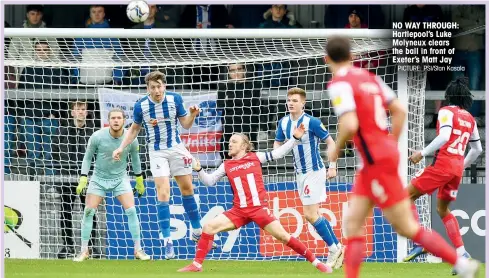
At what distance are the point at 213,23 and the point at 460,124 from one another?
200 inches

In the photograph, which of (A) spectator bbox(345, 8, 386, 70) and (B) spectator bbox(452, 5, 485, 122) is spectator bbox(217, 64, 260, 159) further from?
(B) spectator bbox(452, 5, 485, 122)

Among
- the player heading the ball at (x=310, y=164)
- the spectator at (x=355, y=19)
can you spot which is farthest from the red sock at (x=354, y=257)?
the spectator at (x=355, y=19)

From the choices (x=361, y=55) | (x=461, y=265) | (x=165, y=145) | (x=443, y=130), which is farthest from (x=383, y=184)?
(x=361, y=55)

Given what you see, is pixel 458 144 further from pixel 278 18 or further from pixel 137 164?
pixel 278 18

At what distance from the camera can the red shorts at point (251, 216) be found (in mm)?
10367

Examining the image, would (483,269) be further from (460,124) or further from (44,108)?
(44,108)

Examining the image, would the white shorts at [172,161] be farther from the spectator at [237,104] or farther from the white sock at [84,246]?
the spectator at [237,104]

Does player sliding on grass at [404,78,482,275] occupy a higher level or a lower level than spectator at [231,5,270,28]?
lower

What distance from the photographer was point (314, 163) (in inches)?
454

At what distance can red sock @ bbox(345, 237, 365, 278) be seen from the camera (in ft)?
23.3

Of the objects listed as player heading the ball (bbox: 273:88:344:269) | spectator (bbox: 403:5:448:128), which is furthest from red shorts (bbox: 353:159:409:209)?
spectator (bbox: 403:5:448:128)

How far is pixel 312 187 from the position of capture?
11.5 meters

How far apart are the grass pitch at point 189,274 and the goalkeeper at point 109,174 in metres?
0.38

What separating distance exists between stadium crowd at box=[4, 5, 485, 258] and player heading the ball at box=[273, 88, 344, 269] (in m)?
1.28
